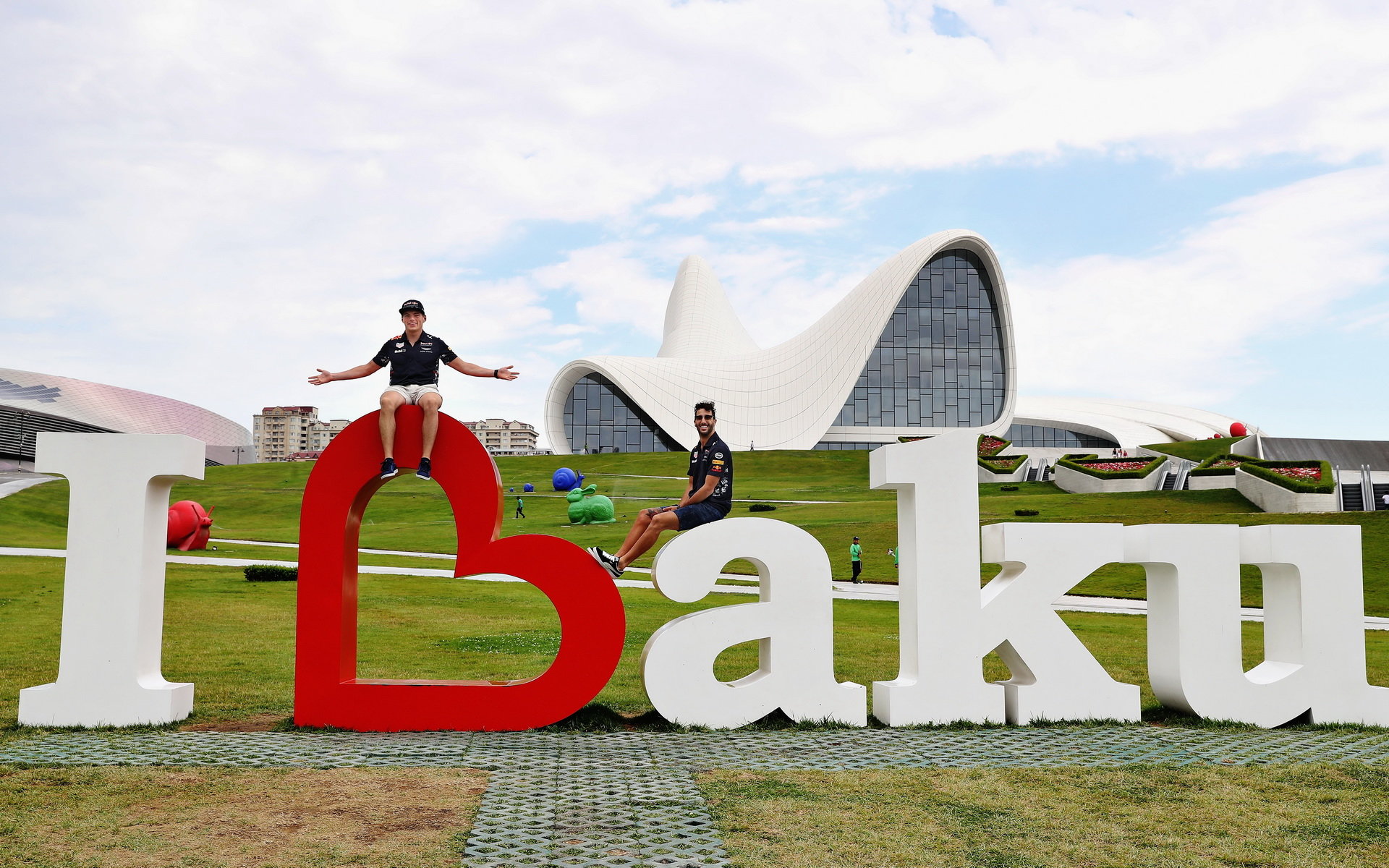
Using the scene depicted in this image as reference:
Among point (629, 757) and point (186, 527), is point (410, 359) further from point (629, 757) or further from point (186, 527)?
point (186, 527)

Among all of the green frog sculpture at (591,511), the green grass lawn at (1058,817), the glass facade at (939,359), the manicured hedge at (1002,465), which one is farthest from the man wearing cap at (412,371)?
the glass facade at (939,359)

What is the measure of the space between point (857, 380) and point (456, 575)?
62796mm

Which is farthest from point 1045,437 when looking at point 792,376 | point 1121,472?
point 1121,472

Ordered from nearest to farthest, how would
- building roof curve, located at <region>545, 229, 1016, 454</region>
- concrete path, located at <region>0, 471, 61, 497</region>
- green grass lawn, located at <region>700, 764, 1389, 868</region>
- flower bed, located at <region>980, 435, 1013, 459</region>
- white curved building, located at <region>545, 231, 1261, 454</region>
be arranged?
green grass lawn, located at <region>700, 764, 1389, 868</region>
concrete path, located at <region>0, 471, 61, 497</region>
flower bed, located at <region>980, 435, 1013, 459</region>
building roof curve, located at <region>545, 229, 1016, 454</region>
white curved building, located at <region>545, 231, 1261, 454</region>

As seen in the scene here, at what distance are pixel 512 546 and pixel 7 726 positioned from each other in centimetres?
365

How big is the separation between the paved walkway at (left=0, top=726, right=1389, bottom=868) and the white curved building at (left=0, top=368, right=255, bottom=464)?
5609 cm

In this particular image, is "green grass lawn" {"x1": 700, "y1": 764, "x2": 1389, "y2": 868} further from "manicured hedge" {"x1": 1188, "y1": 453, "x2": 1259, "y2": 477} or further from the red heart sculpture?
"manicured hedge" {"x1": 1188, "y1": 453, "x2": 1259, "y2": 477}

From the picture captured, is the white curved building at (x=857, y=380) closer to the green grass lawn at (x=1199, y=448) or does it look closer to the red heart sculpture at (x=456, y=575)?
the green grass lawn at (x=1199, y=448)

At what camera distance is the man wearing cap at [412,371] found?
23.9 ft

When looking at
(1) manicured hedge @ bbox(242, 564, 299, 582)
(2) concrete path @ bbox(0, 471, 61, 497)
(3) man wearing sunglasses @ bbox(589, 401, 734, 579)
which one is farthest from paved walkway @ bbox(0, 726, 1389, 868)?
(2) concrete path @ bbox(0, 471, 61, 497)

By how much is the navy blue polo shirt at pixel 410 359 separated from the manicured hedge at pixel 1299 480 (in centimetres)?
2814

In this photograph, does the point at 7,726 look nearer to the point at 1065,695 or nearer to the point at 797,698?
the point at 797,698

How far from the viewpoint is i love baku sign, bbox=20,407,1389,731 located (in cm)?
707

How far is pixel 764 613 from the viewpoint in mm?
7281
